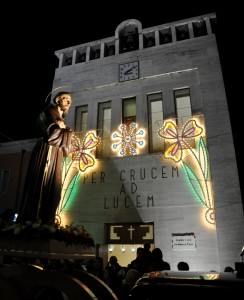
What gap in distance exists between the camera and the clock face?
15.6 metres

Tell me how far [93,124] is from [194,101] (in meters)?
5.83

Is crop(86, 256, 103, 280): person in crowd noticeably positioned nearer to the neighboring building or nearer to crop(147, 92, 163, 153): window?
the neighboring building

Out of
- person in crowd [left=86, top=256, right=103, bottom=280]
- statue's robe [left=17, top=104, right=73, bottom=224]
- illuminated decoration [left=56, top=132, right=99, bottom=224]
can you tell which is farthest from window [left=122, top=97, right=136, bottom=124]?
statue's robe [left=17, top=104, right=73, bottom=224]

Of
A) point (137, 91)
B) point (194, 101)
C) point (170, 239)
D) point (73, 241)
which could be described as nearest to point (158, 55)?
point (137, 91)

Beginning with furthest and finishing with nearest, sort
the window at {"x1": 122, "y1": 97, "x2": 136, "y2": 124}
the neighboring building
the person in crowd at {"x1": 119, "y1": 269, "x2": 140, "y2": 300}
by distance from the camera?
the window at {"x1": 122, "y1": 97, "x2": 136, "y2": 124}
the neighboring building
the person in crowd at {"x1": 119, "y1": 269, "x2": 140, "y2": 300}

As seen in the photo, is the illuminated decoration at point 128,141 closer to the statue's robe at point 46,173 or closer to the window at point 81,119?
the window at point 81,119

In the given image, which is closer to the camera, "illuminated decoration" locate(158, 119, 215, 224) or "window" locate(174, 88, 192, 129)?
"illuminated decoration" locate(158, 119, 215, 224)

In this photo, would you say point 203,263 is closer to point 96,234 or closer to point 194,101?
point 96,234

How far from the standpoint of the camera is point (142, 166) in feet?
44.3

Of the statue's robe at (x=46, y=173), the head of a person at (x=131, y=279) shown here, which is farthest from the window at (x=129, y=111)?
the head of a person at (x=131, y=279)

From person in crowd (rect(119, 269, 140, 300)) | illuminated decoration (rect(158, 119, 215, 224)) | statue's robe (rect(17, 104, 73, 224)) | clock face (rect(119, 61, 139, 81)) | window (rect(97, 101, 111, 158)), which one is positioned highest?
clock face (rect(119, 61, 139, 81))

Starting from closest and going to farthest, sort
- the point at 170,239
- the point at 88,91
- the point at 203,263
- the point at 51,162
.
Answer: the point at 51,162
the point at 203,263
the point at 170,239
the point at 88,91

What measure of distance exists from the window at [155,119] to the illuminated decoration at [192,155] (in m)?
0.66

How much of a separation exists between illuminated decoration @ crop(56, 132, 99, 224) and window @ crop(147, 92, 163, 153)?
3.05 metres
